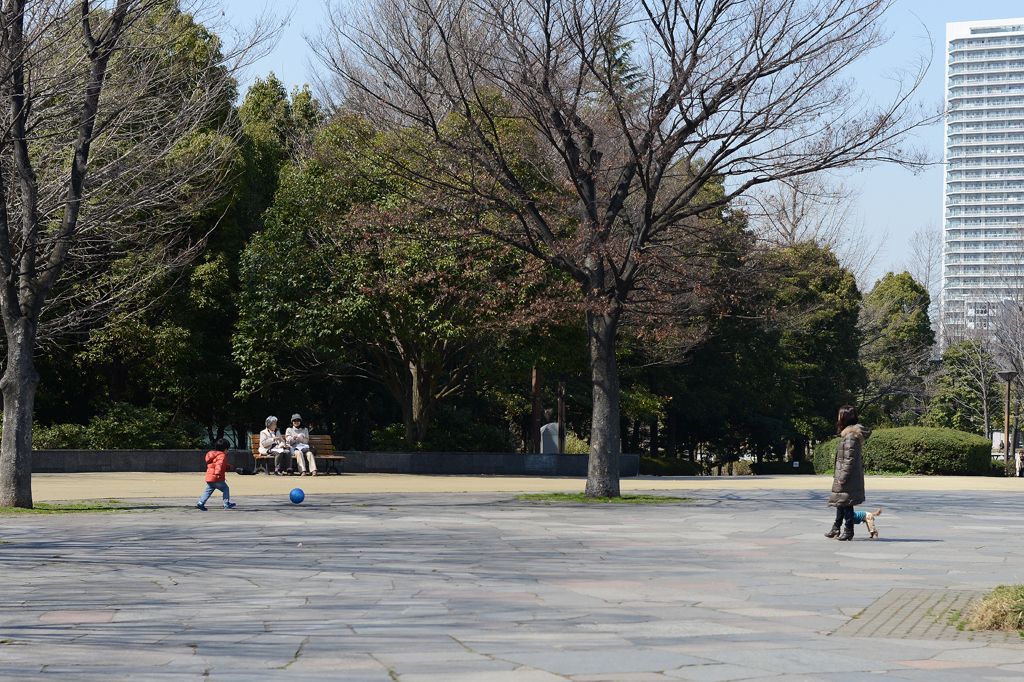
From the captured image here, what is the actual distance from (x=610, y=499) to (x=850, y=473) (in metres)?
6.06

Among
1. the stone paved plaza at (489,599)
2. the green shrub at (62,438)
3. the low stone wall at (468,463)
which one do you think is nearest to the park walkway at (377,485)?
the low stone wall at (468,463)

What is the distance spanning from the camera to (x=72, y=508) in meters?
14.7

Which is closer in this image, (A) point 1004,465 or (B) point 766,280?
(B) point 766,280

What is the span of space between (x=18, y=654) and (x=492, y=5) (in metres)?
13.4

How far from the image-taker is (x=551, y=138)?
56.2ft

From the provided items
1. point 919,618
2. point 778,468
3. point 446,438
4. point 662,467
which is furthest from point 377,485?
point 778,468

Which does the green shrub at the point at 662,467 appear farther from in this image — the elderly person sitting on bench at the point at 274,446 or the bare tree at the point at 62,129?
the bare tree at the point at 62,129

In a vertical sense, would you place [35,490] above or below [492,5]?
below

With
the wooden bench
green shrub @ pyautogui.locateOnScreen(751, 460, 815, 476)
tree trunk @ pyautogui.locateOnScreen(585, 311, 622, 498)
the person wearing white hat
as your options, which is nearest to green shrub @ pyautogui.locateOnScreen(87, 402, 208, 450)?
the wooden bench

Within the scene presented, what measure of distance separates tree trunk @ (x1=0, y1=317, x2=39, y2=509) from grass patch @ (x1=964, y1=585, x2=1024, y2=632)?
12145 mm

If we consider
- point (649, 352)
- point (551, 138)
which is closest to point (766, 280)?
Result: point (649, 352)

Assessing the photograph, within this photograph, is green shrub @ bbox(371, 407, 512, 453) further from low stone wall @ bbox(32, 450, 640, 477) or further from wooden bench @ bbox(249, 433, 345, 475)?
wooden bench @ bbox(249, 433, 345, 475)

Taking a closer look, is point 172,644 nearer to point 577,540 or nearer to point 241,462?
point 577,540

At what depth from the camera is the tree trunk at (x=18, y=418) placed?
46.7 ft
